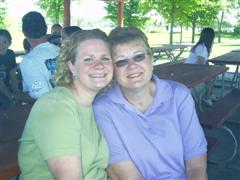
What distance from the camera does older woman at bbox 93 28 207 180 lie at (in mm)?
2148

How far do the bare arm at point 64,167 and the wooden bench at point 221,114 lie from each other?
1.86 meters

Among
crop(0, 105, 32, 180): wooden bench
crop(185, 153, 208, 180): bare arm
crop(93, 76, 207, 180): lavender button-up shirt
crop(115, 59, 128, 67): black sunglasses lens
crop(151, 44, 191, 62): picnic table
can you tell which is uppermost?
crop(115, 59, 128, 67): black sunglasses lens

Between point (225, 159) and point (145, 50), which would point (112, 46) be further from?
point (225, 159)

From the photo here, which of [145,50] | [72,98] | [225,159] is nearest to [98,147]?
[72,98]

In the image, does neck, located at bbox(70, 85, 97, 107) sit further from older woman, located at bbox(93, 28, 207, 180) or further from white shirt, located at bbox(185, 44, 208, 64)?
white shirt, located at bbox(185, 44, 208, 64)

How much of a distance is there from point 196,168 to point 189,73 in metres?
3.51

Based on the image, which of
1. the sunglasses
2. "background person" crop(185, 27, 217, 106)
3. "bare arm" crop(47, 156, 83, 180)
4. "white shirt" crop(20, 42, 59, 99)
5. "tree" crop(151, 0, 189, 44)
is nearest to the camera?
"bare arm" crop(47, 156, 83, 180)

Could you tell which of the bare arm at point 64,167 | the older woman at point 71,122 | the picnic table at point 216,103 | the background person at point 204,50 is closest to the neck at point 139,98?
the older woman at point 71,122

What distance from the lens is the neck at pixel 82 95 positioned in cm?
191

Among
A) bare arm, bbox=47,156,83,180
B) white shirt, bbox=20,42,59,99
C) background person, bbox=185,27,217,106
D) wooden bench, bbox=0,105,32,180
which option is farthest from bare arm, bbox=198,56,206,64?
bare arm, bbox=47,156,83,180

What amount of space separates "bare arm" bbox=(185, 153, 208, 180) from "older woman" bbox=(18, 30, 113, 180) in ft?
1.84

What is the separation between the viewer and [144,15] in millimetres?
24828

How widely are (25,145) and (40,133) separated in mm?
186

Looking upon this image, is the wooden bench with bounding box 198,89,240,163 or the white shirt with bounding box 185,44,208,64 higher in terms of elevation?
the white shirt with bounding box 185,44,208,64
